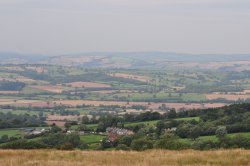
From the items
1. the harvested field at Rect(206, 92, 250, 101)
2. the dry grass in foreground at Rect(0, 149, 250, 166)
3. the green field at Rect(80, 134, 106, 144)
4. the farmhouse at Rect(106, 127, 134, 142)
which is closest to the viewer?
the dry grass in foreground at Rect(0, 149, 250, 166)

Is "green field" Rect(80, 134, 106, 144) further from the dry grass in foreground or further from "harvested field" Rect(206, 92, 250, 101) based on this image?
"harvested field" Rect(206, 92, 250, 101)

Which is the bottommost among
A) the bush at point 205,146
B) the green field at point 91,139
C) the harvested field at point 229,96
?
the harvested field at point 229,96

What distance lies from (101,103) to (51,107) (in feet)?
70.8

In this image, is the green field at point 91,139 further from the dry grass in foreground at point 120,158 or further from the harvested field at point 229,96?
the harvested field at point 229,96

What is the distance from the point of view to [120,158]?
14305mm

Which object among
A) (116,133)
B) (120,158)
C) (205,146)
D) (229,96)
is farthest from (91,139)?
(229,96)

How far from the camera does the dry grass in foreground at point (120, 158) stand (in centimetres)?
1327

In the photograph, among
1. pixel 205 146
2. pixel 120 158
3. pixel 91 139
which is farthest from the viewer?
pixel 91 139

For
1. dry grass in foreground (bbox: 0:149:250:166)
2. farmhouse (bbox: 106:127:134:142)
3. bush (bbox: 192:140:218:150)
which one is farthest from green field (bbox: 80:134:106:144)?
dry grass in foreground (bbox: 0:149:250:166)

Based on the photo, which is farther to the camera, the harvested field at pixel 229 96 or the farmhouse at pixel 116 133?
the harvested field at pixel 229 96

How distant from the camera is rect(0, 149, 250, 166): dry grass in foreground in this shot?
13.3 m

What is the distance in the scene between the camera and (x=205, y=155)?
14.8 meters

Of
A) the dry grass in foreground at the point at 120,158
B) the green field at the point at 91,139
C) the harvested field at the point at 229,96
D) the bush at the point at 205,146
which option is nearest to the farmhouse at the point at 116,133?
the green field at the point at 91,139

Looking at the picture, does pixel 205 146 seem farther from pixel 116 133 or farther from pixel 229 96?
pixel 229 96
